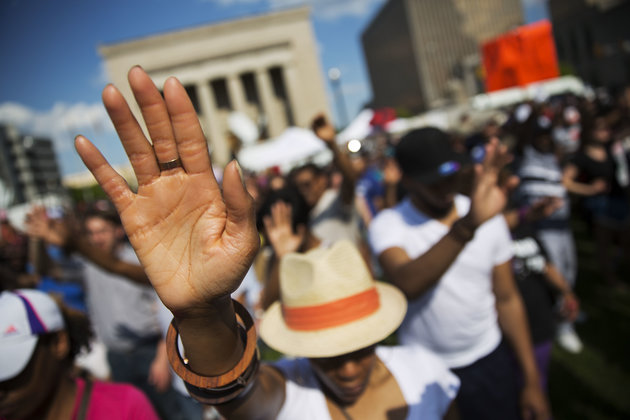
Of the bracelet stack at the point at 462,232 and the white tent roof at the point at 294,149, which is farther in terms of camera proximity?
the white tent roof at the point at 294,149

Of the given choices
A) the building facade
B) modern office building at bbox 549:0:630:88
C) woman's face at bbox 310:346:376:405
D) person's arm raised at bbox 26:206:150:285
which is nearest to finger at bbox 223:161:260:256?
woman's face at bbox 310:346:376:405

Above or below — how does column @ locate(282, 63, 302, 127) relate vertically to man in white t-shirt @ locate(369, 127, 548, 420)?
above

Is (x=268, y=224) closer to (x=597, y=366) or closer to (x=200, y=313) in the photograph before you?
(x=200, y=313)

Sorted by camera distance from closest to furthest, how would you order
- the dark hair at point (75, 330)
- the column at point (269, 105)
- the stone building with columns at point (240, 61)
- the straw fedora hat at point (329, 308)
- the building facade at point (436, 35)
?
the straw fedora hat at point (329, 308) < the dark hair at point (75, 330) < the stone building with columns at point (240, 61) < the column at point (269, 105) < the building facade at point (436, 35)

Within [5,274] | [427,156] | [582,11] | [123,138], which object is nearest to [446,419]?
[427,156]

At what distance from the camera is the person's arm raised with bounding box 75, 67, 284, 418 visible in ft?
3.28

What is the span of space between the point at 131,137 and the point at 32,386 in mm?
1214

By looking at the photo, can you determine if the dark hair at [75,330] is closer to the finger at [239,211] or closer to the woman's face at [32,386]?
the woman's face at [32,386]

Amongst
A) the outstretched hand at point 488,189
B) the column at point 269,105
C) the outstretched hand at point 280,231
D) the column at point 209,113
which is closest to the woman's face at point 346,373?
the outstretched hand at point 488,189

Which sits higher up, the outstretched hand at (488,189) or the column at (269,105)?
the column at (269,105)

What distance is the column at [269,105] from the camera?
48688 millimetres

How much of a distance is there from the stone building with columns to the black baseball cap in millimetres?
44738

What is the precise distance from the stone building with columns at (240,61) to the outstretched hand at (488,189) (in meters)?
45.2

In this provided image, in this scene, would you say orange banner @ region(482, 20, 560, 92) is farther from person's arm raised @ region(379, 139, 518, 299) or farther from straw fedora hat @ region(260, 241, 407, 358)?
straw fedora hat @ region(260, 241, 407, 358)
